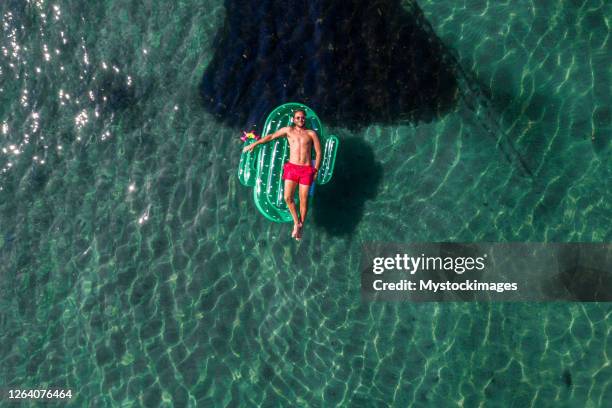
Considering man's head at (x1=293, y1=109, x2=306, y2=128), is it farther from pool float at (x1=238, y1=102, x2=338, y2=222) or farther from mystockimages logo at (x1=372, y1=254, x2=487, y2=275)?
mystockimages logo at (x1=372, y1=254, x2=487, y2=275)

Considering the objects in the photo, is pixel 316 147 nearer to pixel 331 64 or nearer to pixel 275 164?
pixel 275 164

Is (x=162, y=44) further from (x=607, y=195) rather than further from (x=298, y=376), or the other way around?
(x=607, y=195)

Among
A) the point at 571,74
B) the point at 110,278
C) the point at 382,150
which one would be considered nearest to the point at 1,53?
the point at 110,278

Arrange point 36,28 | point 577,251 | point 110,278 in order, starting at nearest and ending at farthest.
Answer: point 577,251 → point 110,278 → point 36,28

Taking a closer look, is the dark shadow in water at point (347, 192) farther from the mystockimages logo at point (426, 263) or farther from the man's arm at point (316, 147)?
the mystockimages logo at point (426, 263)

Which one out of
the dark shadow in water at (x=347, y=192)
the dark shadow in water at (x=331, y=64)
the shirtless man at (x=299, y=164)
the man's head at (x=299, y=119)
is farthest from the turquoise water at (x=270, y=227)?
the man's head at (x=299, y=119)

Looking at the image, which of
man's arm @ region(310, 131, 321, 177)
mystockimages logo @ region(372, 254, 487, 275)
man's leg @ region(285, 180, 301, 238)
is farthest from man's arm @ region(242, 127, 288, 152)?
mystockimages logo @ region(372, 254, 487, 275)
